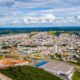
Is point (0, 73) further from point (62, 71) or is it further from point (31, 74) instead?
point (62, 71)

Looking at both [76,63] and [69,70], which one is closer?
[69,70]

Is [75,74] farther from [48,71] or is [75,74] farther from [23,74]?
[23,74]

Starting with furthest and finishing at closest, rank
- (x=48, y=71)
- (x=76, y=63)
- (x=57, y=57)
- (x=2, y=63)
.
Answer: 1. (x=57, y=57)
2. (x=76, y=63)
3. (x=2, y=63)
4. (x=48, y=71)

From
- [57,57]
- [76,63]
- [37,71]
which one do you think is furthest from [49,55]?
[37,71]

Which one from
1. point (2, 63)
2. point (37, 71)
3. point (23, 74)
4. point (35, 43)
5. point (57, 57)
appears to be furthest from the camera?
point (35, 43)

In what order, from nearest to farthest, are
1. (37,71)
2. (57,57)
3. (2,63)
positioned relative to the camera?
(37,71), (2,63), (57,57)

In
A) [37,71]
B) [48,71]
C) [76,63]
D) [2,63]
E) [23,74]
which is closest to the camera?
[23,74]

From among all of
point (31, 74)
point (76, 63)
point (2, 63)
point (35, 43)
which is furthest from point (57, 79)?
point (35, 43)
